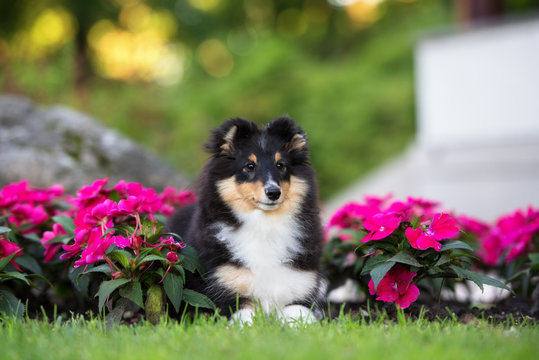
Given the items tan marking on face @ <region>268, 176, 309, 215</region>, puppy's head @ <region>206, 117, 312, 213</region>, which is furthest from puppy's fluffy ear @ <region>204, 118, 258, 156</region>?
tan marking on face @ <region>268, 176, 309, 215</region>

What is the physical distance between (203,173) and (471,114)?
261 inches

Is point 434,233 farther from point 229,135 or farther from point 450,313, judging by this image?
point 229,135

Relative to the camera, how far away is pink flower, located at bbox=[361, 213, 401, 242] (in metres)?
3.55

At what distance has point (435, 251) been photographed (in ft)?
11.7

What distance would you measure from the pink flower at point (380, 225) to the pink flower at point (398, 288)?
0.85 feet

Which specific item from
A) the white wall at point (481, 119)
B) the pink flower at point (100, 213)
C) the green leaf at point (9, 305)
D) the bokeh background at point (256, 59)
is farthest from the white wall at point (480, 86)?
the green leaf at point (9, 305)

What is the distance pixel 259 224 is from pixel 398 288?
38.5 inches

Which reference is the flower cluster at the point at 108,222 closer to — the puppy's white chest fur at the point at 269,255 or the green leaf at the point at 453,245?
the puppy's white chest fur at the point at 269,255

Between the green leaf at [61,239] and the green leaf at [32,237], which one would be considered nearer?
the green leaf at [61,239]

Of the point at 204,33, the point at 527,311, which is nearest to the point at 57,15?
the point at 204,33

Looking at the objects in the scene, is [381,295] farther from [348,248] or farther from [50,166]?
[50,166]

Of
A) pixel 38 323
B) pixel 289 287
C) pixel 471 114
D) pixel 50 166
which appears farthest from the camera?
pixel 471 114

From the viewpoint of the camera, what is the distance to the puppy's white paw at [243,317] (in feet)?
10.3

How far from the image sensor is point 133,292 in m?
3.30
